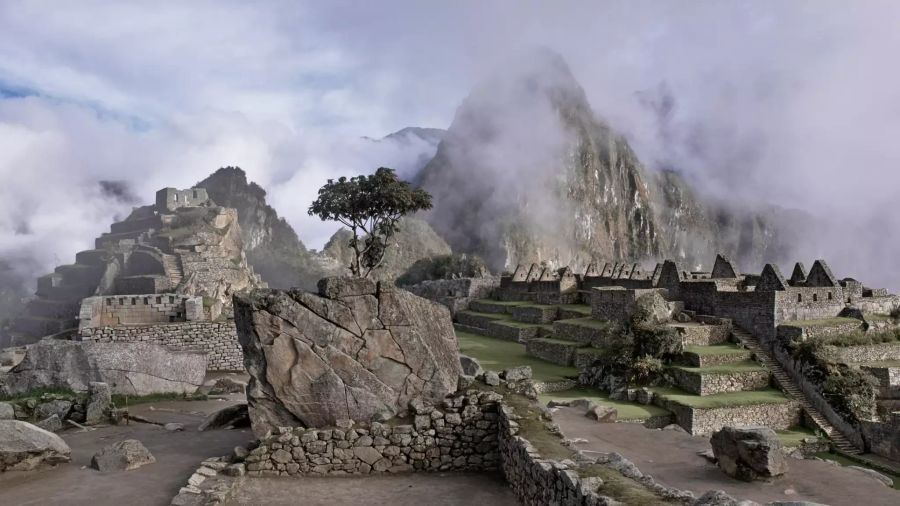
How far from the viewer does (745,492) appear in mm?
12148

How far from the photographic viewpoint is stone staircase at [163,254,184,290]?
38.2m

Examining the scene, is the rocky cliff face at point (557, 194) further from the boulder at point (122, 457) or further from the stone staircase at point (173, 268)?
the boulder at point (122, 457)

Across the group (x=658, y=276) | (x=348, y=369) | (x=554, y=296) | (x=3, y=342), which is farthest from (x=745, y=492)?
(x=3, y=342)

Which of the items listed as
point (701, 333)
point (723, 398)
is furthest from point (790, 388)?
point (701, 333)

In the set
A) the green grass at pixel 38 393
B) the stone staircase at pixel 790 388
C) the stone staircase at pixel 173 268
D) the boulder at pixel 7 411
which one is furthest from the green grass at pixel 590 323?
the stone staircase at pixel 173 268

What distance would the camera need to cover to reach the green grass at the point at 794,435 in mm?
19969

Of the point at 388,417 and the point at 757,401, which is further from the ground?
the point at 388,417

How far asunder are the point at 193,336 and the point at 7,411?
947 cm

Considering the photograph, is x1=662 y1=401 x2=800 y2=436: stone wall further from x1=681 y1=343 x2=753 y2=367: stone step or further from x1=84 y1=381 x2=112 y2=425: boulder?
x1=84 y1=381 x2=112 y2=425: boulder

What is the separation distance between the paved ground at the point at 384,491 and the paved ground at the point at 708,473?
165 inches

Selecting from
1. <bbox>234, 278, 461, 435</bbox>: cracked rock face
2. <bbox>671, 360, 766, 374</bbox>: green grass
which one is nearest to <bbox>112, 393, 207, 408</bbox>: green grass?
<bbox>234, 278, 461, 435</bbox>: cracked rock face

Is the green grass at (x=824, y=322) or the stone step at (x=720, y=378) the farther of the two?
the green grass at (x=824, y=322)

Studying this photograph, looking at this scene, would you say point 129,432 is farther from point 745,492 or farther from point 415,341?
point 745,492

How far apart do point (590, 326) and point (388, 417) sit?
2081cm
